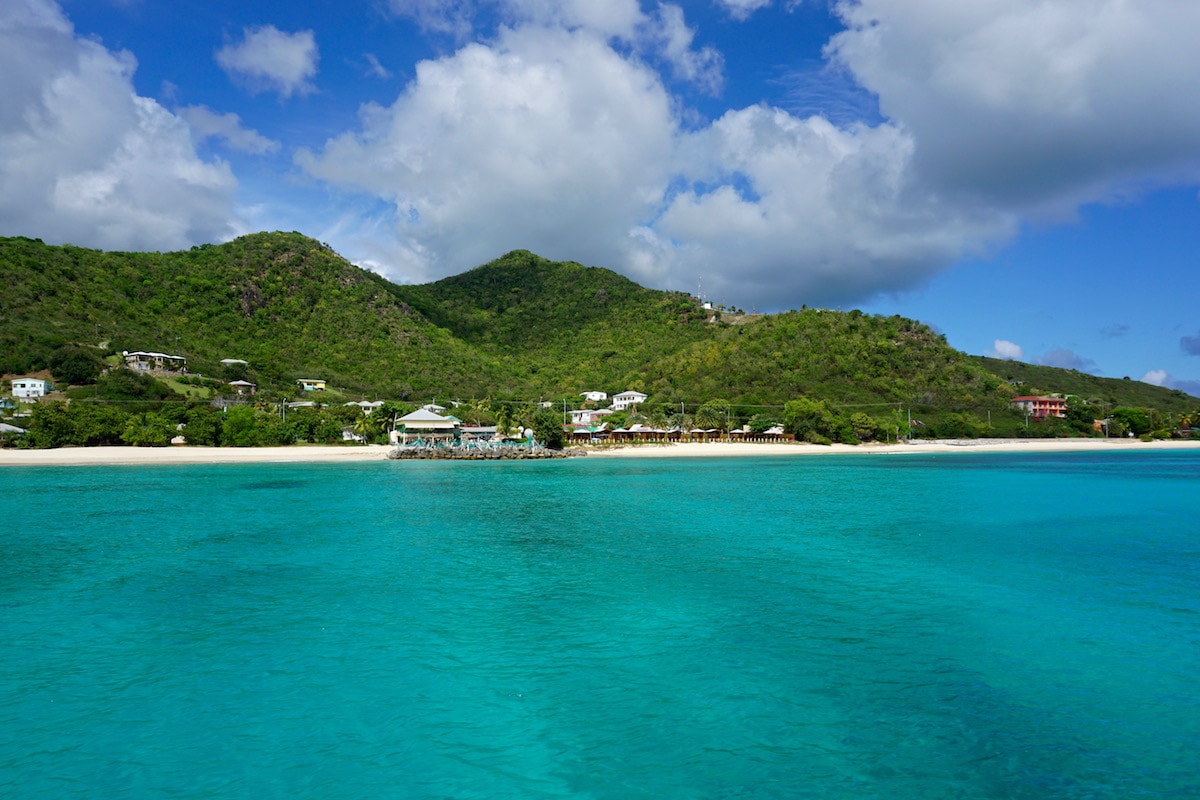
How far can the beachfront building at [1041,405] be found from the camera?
278 feet

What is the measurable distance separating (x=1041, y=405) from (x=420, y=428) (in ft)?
259

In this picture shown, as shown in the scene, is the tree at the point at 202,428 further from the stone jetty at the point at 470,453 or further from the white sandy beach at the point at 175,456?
the stone jetty at the point at 470,453

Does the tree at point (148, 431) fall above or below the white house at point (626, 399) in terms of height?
below

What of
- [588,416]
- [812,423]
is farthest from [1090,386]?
[588,416]

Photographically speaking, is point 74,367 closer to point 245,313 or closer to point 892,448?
point 245,313

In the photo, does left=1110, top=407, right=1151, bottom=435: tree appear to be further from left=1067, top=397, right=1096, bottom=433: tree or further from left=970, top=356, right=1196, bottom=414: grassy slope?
left=970, top=356, right=1196, bottom=414: grassy slope

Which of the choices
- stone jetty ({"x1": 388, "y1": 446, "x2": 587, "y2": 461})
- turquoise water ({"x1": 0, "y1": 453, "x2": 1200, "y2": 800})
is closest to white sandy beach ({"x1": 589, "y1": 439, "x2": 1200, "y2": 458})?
stone jetty ({"x1": 388, "y1": 446, "x2": 587, "y2": 461})

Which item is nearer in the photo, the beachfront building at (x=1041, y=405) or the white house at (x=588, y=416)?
the white house at (x=588, y=416)

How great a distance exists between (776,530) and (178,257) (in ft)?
336

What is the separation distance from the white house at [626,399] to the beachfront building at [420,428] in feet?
80.9

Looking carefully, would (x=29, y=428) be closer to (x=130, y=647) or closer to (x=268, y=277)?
(x=130, y=647)

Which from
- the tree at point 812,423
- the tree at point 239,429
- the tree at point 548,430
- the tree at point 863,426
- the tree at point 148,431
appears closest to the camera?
the tree at point 148,431

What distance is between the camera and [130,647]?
9.70 m

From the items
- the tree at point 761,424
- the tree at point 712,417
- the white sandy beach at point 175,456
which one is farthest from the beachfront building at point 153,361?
the tree at point 761,424
